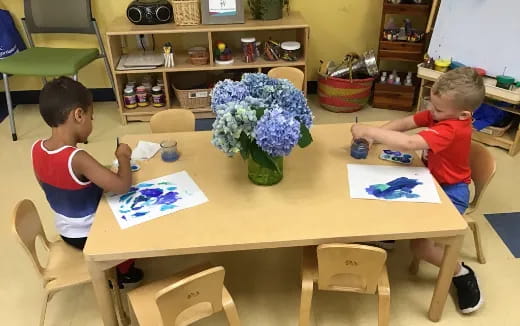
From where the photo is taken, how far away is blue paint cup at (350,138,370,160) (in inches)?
63.7

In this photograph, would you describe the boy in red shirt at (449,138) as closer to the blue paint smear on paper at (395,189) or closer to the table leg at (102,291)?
the blue paint smear on paper at (395,189)

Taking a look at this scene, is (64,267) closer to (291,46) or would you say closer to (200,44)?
(291,46)

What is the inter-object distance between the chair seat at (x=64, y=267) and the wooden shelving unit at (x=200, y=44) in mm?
1608

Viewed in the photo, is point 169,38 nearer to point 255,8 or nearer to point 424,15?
point 255,8

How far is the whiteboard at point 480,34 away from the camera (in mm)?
2527

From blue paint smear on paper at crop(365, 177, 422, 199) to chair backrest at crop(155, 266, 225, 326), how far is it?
0.57 metres

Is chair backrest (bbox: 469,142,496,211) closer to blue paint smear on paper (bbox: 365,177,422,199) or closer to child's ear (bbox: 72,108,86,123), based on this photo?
blue paint smear on paper (bbox: 365,177,422,199)

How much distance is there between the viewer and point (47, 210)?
7.54 ft

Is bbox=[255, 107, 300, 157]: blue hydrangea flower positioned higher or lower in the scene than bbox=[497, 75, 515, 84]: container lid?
higher

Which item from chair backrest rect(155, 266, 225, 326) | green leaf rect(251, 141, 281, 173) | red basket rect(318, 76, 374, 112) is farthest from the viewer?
red basket rect(318, 76, 374, 112)

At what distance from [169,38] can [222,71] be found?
44cm

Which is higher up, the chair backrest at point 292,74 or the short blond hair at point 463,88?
the short blond hair at point 463,88

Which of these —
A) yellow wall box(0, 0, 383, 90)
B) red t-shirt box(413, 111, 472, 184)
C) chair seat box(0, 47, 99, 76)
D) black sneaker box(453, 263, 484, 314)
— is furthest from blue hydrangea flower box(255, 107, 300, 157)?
yellow wall box(0, 0, 383, 90)

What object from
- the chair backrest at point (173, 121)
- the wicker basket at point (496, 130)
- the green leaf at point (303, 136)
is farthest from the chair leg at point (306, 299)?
the wicker basket at point (496, 130)
